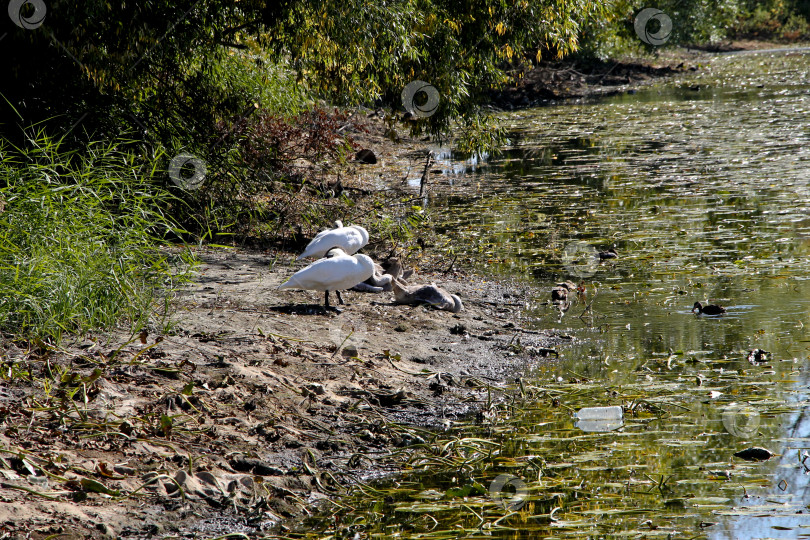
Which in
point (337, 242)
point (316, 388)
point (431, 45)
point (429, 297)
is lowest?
point (316, 388)

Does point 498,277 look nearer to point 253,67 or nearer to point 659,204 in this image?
point 659,204

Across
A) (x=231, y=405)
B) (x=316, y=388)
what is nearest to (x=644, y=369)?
(x=316, y=388)

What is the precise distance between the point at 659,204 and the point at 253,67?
21.2 ft

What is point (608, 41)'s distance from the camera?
1312 inches

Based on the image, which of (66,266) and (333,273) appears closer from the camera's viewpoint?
(66,266)

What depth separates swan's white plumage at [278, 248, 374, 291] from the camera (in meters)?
6.89

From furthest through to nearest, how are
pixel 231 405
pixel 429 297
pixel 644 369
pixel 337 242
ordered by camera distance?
pixel 337 242, pixel 429 297, pixel 644 369, pixel 231 405

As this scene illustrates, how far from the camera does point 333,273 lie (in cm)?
689

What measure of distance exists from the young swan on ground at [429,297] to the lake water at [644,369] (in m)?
0.80

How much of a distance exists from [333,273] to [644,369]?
254 centimetres

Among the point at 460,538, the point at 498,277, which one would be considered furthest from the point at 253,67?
the point at 460,538

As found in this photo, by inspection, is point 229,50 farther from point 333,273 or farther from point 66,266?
point 66,266

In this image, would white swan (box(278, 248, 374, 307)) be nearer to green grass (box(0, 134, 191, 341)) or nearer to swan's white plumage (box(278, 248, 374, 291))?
swan's white plumage (box(278, 248, 374, 291))

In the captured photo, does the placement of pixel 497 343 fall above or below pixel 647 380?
above
